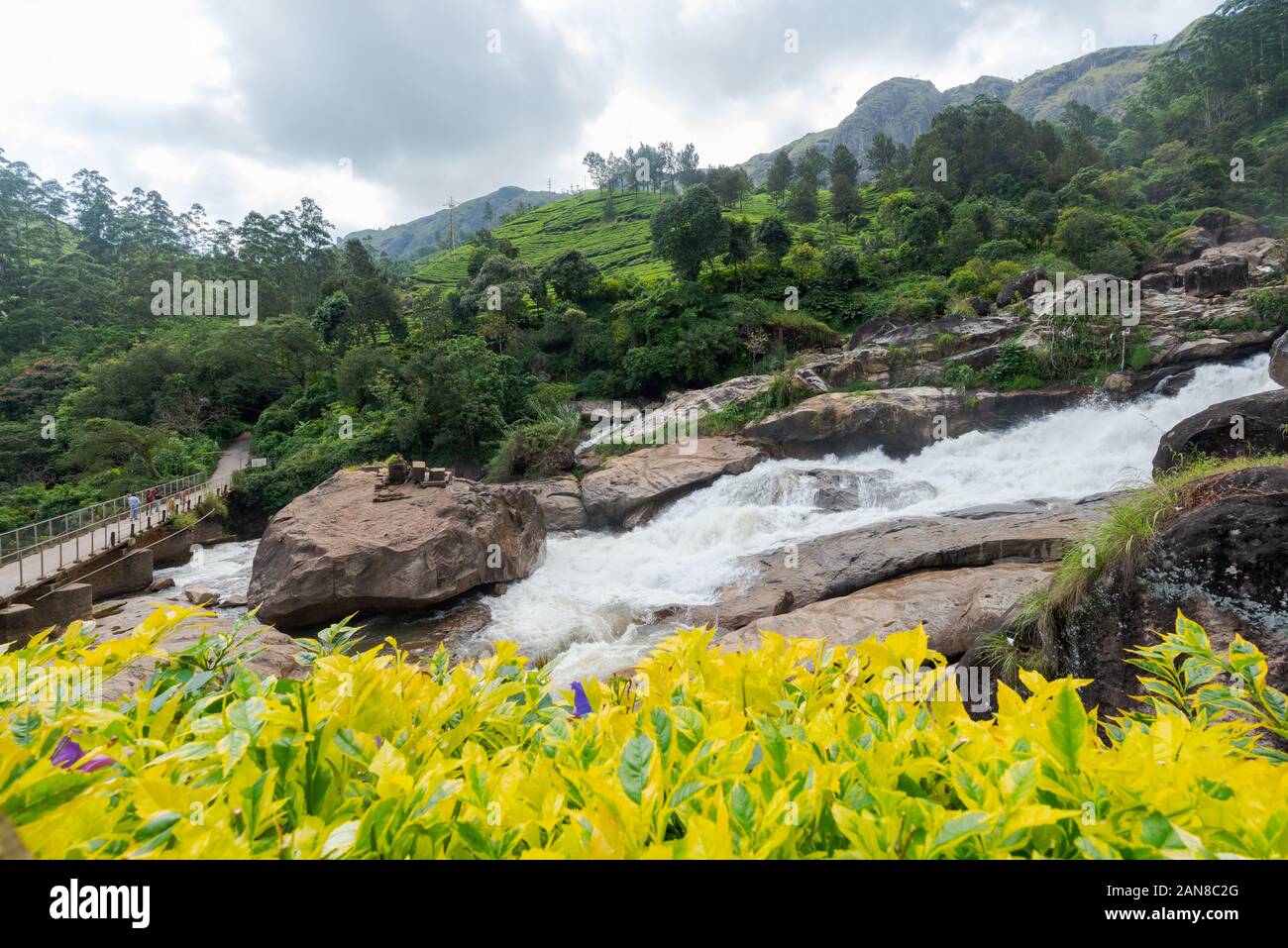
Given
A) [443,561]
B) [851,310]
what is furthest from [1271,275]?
[443,561]

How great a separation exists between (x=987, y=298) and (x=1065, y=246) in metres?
6.43

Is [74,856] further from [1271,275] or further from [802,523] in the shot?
[1271,275]

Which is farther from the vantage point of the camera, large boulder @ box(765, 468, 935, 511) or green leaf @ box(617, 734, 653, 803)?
large boulder @ box(765, 468, 935, 511)

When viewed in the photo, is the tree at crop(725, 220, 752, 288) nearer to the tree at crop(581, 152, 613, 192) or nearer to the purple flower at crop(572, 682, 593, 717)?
the purple flower at crop(572, 682, 593, 717)

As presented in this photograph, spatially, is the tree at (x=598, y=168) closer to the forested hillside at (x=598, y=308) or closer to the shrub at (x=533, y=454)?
the forested hillside at (x=598, y=308)

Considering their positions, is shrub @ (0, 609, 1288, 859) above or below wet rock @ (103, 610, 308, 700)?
above

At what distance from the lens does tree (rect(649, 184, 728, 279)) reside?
88.9 feet

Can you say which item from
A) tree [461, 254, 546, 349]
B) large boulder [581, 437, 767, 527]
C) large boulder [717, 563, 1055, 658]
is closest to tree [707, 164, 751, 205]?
tree [461, 254, 546, 349]

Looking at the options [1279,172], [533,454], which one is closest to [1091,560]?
A: [533,454]

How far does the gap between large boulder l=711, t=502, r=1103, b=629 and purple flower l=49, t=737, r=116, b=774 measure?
25.1ft

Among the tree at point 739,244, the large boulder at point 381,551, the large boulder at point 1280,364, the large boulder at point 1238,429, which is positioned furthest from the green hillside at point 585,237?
the large boulder at point 1238,429

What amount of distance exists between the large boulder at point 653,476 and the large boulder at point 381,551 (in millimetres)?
2904

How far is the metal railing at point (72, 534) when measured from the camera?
12.2 meters

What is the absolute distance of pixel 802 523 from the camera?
1245 cm
